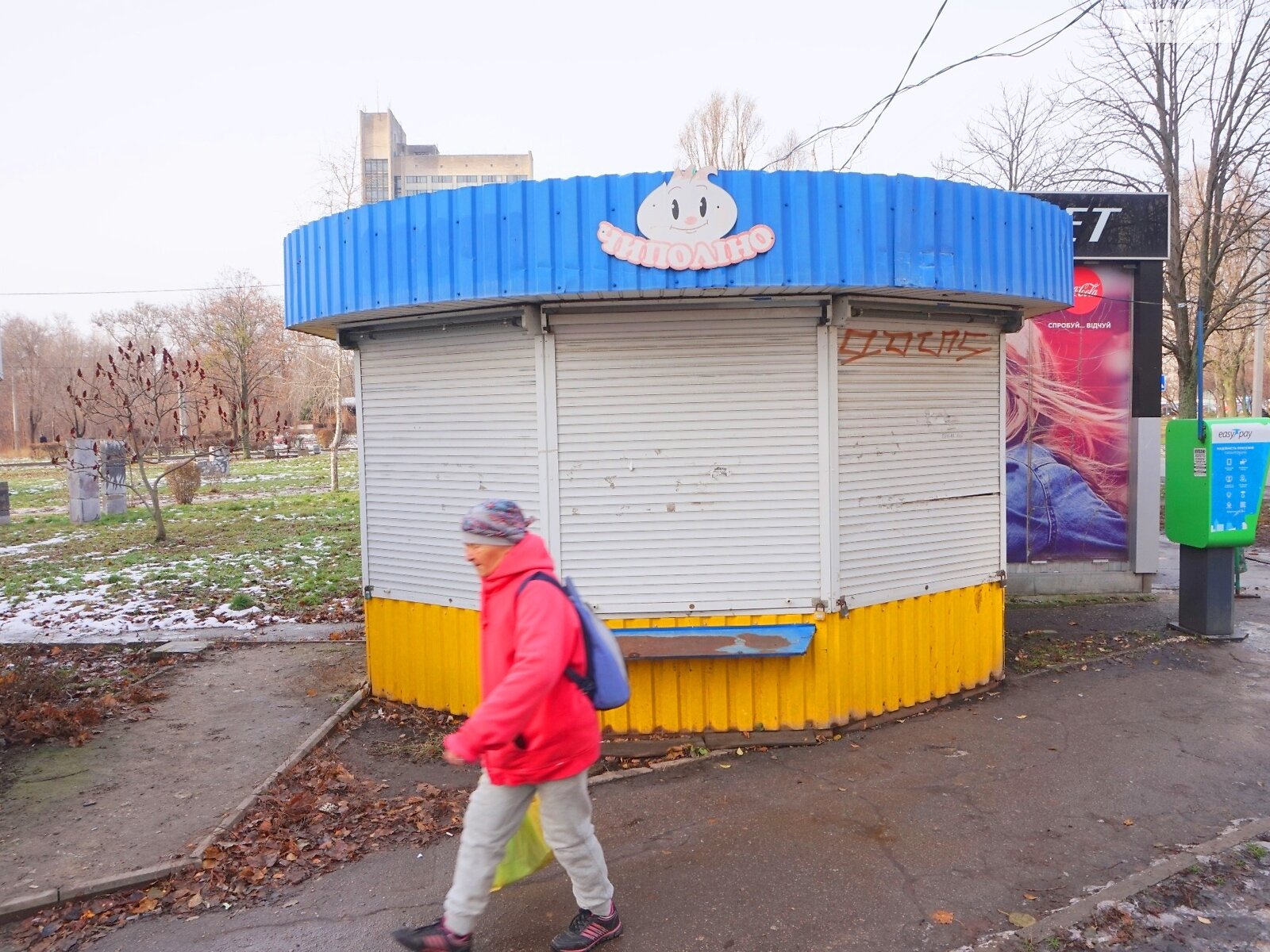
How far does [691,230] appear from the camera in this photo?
4977mm

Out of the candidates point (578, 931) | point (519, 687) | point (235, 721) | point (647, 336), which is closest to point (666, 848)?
point (578, 931)

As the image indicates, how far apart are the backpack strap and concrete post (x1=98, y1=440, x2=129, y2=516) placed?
796 inches

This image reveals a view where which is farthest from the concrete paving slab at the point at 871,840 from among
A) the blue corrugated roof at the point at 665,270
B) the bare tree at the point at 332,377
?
the bare tree at the point at 332,377

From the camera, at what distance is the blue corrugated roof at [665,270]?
5.01 metres

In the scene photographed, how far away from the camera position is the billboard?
10.1 meters

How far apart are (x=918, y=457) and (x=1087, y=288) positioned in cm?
537

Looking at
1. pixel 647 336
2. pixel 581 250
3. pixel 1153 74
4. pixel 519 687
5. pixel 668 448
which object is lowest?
pixel 519 687

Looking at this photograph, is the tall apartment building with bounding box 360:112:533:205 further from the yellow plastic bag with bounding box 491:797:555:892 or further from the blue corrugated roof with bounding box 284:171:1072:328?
the yellow plastic bag with bounding box 491:797:555:892

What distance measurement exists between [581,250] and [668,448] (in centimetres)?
135

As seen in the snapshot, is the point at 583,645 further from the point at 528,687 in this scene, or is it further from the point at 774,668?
the point at 774,668

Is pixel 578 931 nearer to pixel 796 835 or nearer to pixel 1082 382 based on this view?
pixel 796 835

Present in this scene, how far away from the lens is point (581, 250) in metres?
5.04

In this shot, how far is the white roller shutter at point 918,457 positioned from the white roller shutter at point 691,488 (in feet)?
1.07

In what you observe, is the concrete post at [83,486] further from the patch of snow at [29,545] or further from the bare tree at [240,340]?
the bare tree at [240,340]
